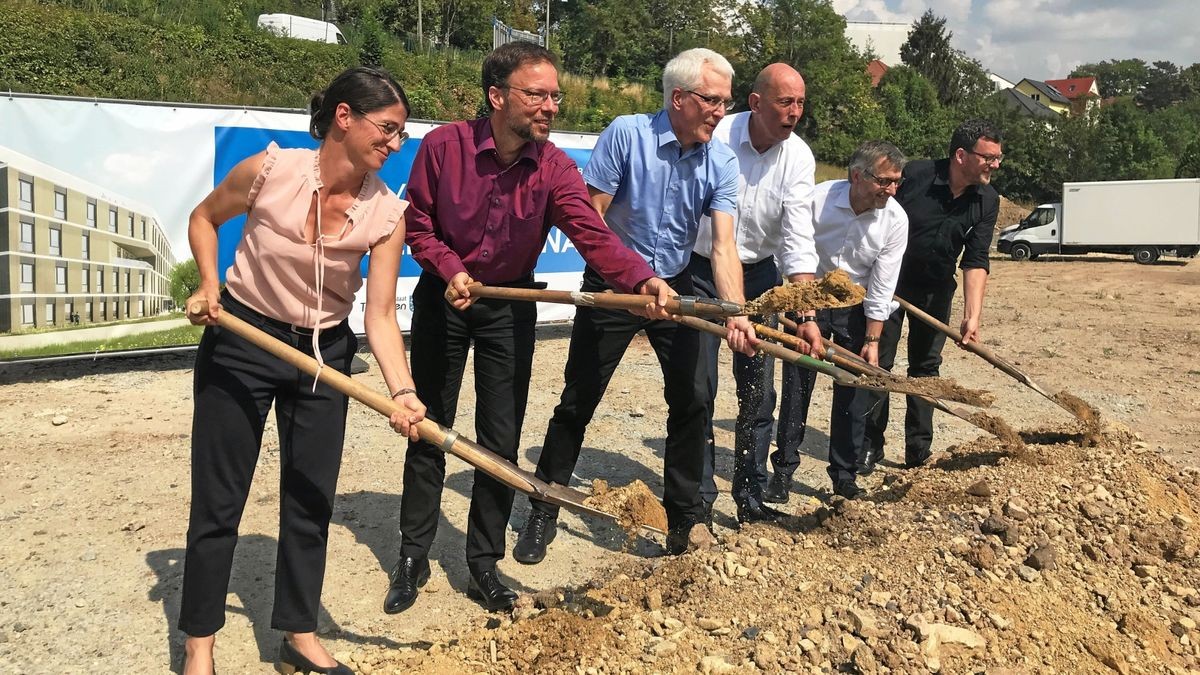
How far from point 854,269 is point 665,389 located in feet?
5.61

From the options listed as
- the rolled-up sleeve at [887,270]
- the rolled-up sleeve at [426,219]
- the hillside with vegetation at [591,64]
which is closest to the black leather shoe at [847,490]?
the rolled-up sleeve at [887,270]

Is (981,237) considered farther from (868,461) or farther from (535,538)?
(535,538)

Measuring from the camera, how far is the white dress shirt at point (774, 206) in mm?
4316

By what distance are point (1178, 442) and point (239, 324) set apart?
21.8ft

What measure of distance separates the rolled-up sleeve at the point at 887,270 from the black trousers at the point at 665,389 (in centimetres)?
148

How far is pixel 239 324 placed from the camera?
2607 millimetres

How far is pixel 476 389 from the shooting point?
3.55 m

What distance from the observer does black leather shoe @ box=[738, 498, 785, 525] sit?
459 centimetres

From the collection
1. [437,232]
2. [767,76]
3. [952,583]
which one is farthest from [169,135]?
[952,583]

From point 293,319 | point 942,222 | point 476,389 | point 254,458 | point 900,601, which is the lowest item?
point 900,601

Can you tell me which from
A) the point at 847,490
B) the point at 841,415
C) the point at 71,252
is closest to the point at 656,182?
the point at 841,415

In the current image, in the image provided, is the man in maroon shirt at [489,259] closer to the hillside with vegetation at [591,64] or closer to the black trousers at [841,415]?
the black trousers at [841,415]

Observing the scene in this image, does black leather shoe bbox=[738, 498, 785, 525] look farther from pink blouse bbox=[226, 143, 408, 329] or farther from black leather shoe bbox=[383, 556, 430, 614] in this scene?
pink blouse bbox=[226, 143, 408, 329]

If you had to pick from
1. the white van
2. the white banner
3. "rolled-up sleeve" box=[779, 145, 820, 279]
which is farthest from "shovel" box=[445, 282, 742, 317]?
the white van
